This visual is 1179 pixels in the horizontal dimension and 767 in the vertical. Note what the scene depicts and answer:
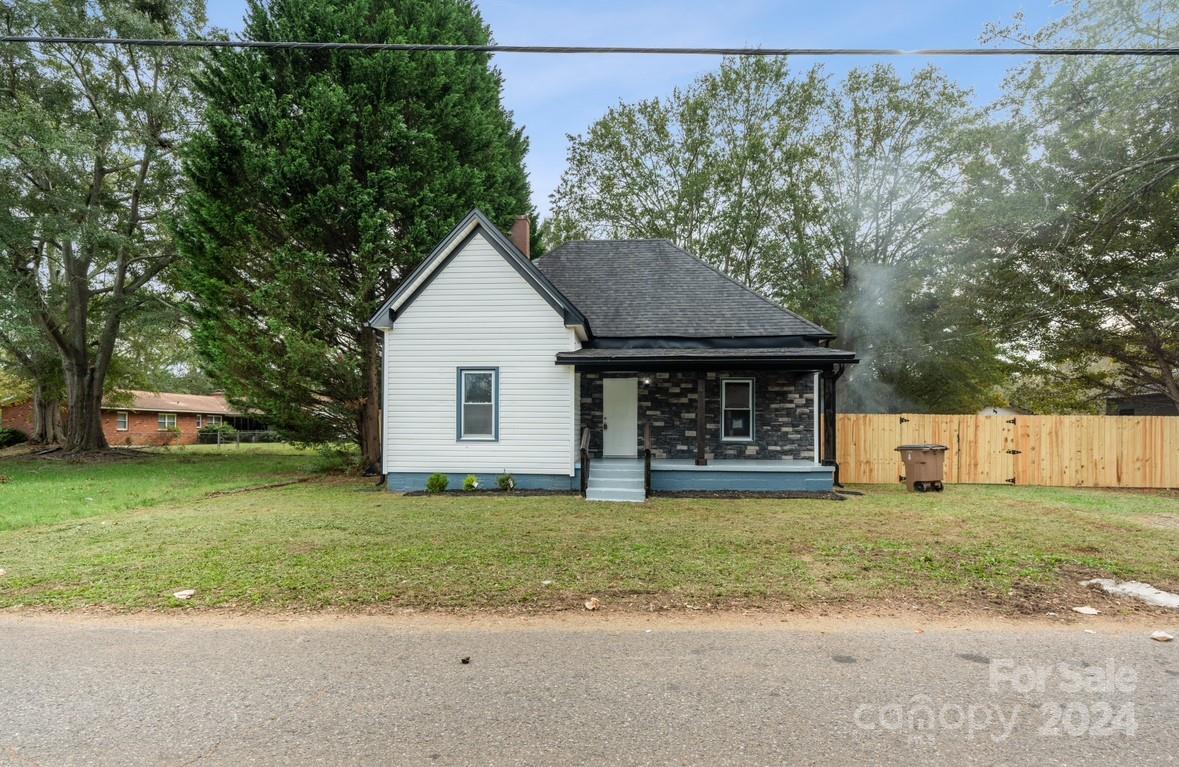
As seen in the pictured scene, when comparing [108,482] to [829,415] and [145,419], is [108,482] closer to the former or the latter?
[829,415]

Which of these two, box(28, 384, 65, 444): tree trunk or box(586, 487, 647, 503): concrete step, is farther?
box(28, 384, 65, 444): tree trunk

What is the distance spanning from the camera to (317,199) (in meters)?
13.0

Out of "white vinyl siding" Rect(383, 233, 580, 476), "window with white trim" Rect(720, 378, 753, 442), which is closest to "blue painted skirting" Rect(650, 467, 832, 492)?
"window with white trim" Rect(720, 378, 753, 442)

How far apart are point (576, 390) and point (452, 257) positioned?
154 inches

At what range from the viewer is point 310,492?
11.7 m

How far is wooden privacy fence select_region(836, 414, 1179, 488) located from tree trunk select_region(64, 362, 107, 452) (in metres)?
27.9

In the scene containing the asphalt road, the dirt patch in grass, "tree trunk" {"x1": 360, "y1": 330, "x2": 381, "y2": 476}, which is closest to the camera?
the asphalt road

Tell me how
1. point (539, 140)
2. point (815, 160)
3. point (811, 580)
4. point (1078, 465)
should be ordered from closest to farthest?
point (811, 580), point (1078, 465), point (539, 140), point (815, 160)

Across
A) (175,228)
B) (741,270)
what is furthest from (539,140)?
(175,228)

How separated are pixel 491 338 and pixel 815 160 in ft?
63.7

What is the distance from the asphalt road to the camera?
2.64m

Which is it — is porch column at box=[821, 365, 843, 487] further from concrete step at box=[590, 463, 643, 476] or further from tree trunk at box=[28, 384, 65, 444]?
tree trunk at box=[28, 384, 65, 444]

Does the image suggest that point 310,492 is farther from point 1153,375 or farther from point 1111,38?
point 1153,375

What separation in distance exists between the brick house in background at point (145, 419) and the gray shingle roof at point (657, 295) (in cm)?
2810
